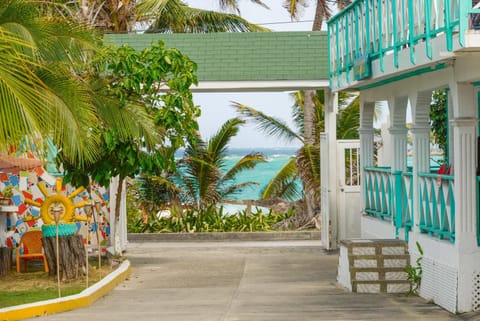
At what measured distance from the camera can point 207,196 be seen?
995 inches

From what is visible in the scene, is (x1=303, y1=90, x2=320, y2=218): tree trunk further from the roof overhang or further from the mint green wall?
the roof overhang

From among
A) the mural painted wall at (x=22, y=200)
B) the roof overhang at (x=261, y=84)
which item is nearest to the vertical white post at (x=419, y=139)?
the roof overhang at (x=261, y=84)

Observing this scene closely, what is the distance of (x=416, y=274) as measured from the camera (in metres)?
14.3

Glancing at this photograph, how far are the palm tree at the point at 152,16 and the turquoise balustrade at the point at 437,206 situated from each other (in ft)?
45.8

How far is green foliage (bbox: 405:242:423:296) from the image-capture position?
14219mm

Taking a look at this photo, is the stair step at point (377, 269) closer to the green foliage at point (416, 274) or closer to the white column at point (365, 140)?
the green foliage at point (416, 274)

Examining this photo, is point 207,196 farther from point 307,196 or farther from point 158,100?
point 158,100

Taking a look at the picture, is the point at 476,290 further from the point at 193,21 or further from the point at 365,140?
the point at 193,21

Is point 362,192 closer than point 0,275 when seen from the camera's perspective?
No

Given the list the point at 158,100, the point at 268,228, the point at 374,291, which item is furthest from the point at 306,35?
the point at 374,291

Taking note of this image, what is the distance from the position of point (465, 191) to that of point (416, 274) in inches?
87.7

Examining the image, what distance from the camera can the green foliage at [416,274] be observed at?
14.2 metres

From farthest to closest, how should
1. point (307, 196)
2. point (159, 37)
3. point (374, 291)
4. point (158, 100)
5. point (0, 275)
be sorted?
point (307, 196) → point (159, 37) → point (158, 100) → point (0, 275) → point (374, 291)

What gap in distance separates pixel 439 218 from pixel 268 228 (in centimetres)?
1122
